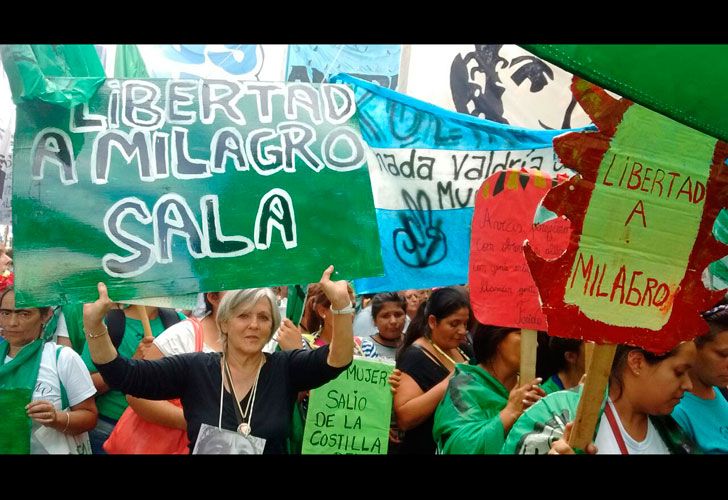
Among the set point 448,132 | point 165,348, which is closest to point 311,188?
point 165,348

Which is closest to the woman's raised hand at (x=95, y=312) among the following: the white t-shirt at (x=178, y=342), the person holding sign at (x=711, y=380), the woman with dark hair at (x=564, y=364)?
the white t-shirt at (x=178, y=342)

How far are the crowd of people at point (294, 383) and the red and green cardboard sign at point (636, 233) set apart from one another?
29cm

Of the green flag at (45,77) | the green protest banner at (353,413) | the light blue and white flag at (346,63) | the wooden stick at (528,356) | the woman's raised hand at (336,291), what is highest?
the light blue and white flag at (346,63)

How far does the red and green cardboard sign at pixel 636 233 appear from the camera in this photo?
2957 mm

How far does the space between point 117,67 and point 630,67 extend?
4673 millimetres

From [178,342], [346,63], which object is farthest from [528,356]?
[346,63]

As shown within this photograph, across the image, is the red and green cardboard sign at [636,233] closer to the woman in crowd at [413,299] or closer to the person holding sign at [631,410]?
the person holding sign at [631,410]

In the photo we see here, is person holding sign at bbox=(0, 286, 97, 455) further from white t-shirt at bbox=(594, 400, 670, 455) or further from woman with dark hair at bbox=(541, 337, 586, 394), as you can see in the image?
white t-shirt at bbox=(594, 400, 670, 455)

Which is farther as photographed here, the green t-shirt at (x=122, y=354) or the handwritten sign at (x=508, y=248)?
the green t-shirt at (x=122, y=354)

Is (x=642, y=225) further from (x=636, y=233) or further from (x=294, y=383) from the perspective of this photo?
(x=294, y=383)

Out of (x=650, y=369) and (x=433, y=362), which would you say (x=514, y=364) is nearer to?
(x=433, y=362)

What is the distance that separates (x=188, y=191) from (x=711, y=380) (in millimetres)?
2308

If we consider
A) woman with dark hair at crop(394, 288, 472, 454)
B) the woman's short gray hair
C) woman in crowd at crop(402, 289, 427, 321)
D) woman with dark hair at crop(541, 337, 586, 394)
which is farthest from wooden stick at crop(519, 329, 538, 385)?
woman in crowd at crop(402, 289, 427, 321)

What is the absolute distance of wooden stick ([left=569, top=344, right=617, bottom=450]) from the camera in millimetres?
3006
